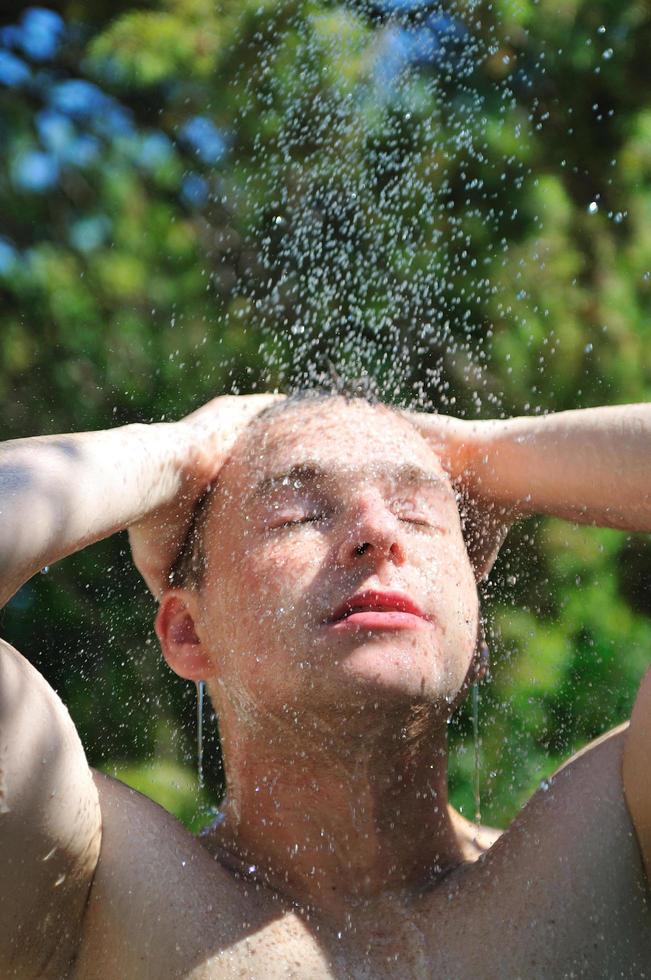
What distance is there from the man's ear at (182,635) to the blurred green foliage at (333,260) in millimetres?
992

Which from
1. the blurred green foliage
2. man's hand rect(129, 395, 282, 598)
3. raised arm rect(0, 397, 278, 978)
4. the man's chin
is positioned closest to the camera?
raised arm rect(0, 397, 278, 978)

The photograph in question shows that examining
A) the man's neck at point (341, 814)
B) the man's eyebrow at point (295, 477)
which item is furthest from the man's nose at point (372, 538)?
the man's neck at point (341, 814)

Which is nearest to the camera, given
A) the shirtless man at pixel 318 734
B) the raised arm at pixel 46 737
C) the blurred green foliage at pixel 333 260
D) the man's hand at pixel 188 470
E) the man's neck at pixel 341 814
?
the raised arm at pixel 46 737

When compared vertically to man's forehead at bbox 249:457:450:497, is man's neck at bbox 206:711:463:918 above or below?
below

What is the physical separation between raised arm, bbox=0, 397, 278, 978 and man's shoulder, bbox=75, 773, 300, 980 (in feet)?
0.11

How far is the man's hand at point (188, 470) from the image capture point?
89.3 inches

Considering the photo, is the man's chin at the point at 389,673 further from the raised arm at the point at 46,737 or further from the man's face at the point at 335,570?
the raised arm at the point at 46,737

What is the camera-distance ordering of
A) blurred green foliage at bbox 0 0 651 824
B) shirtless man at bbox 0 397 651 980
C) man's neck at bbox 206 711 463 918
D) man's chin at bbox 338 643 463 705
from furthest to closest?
blurred green foliage at bbox 0 0 651 824 → man's neck at bbox 206 711 463 918 → man's chin at bbox 338 643 463 705 → shirtless man at bbox 0 397 651 980

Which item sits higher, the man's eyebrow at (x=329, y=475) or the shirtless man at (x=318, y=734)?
the man's eyebrow at (x=329, y=475)

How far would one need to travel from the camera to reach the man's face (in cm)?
198

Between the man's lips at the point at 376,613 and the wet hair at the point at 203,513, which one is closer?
the man's lips at the point at 376,613

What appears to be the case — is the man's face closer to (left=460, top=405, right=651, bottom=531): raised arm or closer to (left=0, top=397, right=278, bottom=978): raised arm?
(left=460, top=405, right=651, bottom=531): raised arm

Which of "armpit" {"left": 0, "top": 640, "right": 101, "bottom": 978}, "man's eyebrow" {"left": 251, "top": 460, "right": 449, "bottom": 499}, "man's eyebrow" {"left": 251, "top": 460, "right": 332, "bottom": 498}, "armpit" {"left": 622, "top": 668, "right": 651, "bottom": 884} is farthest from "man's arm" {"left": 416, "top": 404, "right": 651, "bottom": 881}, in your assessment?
"armpit" {"left": 0, "top": 640, "right": 101, "bottom": 978}

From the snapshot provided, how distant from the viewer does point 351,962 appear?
194cm
